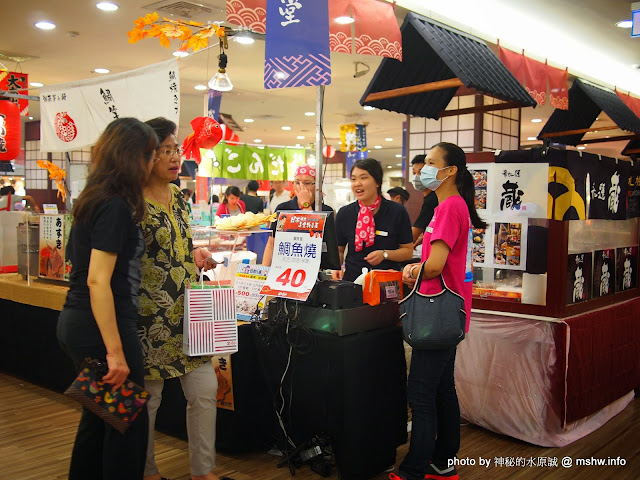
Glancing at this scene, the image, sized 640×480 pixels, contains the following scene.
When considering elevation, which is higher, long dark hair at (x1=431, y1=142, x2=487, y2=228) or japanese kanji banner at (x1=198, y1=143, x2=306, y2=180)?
japanese kanji banner at (x1=198, y1=143, x2=306, y2=180)

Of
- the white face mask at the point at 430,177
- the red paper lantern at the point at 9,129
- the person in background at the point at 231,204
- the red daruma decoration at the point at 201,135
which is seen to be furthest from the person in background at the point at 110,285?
the person in background at the point at 231,204

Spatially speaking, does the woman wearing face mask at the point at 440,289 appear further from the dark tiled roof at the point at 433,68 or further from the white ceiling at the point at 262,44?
the white ceiling at the point at 262,44

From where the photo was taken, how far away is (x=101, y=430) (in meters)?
1.90

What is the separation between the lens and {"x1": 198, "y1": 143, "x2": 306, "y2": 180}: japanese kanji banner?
8016 mm

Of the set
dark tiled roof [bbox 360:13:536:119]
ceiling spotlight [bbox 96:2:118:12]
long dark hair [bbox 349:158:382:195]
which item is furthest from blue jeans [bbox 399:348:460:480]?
ceiling spotlight [bbox 96:2:118:12]

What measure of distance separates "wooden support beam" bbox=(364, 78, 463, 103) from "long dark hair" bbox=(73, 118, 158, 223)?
84.8 inches

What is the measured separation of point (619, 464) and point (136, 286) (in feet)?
8.61

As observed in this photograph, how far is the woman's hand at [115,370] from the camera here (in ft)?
5.84

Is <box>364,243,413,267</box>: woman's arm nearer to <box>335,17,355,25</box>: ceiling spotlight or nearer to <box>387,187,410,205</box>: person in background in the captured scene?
<box>335,17,355,25</box>: ceiling spotlight

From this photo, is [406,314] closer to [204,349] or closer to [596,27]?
[204,349]

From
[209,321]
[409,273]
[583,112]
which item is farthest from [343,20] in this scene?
[583,112]

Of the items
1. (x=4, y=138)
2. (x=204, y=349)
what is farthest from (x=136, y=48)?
(x=204, y=349)

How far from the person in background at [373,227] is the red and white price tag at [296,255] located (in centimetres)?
52

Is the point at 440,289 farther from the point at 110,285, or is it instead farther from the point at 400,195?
the point at 400,195
